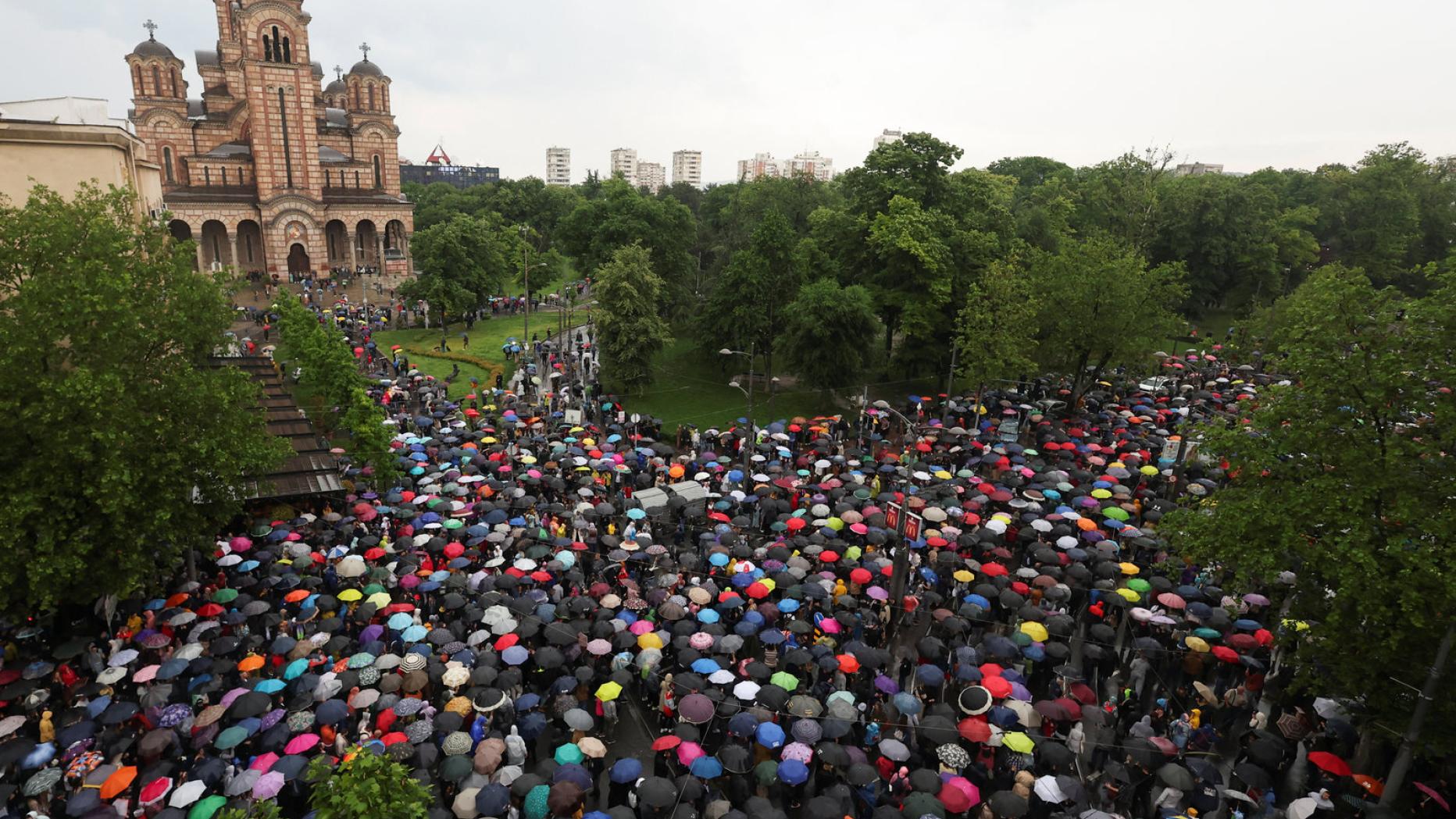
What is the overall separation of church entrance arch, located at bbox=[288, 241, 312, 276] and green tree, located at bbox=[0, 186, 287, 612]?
52967mm

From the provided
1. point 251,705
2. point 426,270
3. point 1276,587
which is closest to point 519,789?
point 251,705

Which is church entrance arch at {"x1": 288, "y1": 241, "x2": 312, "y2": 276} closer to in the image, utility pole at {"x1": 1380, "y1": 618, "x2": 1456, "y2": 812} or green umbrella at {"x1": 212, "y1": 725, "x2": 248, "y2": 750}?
green umbrella at {"x1": 212, "y1": 725, "x2": 248, "y2": 750}

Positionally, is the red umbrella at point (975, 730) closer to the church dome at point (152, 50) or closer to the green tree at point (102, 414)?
the green tree at point (102, 414)

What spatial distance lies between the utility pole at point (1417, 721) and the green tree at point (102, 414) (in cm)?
2260

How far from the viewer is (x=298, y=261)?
67375mm

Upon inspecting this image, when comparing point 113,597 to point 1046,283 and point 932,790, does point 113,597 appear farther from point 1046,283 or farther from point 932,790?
point 1046,283

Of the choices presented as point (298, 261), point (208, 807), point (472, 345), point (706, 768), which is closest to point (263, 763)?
point (208, 807)

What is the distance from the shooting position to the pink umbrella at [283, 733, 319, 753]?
13.0m

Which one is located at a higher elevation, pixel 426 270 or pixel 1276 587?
pixel 426 270

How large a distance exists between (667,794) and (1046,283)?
30.0 m

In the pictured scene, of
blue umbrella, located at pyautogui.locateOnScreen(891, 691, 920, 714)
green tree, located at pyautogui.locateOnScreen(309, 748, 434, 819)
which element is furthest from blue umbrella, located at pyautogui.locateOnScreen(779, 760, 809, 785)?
green tree, located at pyautogui.locateOnScreen(309, 748, 434, 819)

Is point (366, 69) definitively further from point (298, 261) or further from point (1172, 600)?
point (1172, 600)

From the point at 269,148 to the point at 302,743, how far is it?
202 ft

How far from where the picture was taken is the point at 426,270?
49.8m
